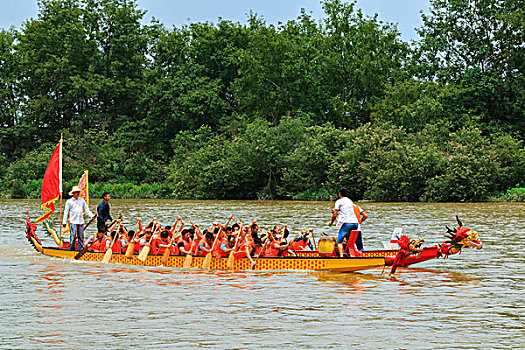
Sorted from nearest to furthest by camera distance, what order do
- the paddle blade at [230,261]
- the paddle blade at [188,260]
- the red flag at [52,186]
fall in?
the paddle blade at [230,261] → the paddle blade at [188,260] → the red flag at [52,186]

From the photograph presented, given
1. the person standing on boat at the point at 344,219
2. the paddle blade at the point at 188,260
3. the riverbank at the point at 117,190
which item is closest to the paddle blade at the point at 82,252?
the paddle blade at the point at 188,260

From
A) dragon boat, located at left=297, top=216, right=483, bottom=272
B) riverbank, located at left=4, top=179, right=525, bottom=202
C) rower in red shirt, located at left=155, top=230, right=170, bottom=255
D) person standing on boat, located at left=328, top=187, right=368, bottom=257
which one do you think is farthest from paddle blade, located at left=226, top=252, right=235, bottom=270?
riverbank, located at left=4, top=179, right=525, bottom=202

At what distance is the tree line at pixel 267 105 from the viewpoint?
53438 millimetres

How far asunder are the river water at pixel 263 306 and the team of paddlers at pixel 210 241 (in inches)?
23.6

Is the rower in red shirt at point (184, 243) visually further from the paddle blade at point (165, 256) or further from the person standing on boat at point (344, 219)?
the person standing on boat at point (344, 219)

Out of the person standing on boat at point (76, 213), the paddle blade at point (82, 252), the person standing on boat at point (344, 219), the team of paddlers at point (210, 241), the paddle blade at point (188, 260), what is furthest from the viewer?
the paddle blade at point (82, 252)

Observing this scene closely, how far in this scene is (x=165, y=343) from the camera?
443 inches

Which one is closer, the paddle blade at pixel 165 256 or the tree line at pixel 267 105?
the paddle blade at pixel 165 256

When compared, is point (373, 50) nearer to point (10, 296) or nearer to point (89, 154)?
point (89, 154)

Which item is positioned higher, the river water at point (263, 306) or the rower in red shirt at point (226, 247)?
the rower in red shirt at point (226, 247)

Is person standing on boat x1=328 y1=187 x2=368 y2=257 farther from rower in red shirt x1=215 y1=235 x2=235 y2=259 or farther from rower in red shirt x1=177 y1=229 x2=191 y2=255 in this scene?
rower in red shirt x1=177 y1=229 x2=191 y2=255

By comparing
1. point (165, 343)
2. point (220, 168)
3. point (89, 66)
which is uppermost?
point (89, 66)

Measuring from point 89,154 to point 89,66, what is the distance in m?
9.83

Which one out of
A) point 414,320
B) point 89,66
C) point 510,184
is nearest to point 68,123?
point 89,66
